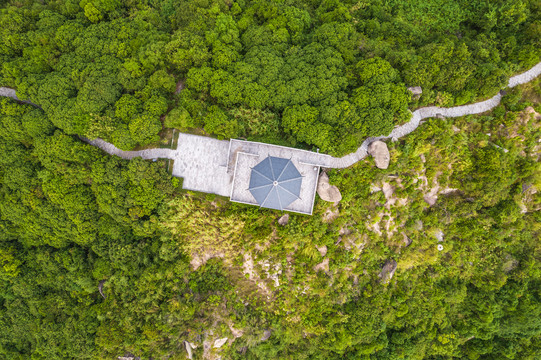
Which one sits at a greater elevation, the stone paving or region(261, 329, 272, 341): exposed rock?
the stone paving

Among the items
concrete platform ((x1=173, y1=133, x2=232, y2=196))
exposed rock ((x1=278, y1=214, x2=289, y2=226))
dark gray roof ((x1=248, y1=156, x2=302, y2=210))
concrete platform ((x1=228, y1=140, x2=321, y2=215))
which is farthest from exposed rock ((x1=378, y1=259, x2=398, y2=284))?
concrete platform ((x1=173, y1=133, x2=232, y2=196))

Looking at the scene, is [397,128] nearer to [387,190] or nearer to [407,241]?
[387,190]

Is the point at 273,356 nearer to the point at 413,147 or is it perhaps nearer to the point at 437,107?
the point at 413,147

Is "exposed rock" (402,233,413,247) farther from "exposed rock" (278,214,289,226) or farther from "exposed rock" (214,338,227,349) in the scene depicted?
"exposed rock" (214,338,227,349)

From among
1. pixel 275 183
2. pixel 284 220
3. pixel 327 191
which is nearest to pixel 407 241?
pixel 327 191

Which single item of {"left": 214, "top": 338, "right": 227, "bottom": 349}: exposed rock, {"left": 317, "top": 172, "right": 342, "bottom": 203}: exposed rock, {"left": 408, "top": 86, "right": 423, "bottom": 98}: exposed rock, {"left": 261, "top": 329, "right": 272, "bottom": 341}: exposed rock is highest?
{"left": 408, "top": 86, "right": 423, "bottom": 98}: exposed rock

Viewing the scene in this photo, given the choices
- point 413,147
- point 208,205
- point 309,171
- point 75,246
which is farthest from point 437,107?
point 75,246

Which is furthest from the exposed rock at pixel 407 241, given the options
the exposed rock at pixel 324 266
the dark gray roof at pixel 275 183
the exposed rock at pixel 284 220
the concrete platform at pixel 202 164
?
the concrete platform at pixel 202 164
